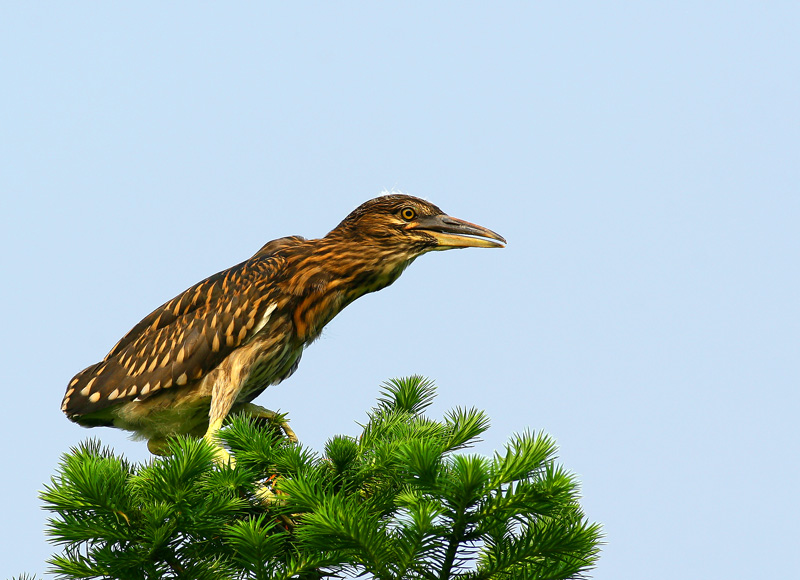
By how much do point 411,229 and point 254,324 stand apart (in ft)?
5.02

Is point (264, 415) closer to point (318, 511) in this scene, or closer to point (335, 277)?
point (335, 277)

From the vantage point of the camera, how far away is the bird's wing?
24.0ft

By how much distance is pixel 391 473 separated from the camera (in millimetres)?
4758

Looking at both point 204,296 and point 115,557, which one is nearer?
point 115,557

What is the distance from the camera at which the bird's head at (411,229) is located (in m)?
7.23

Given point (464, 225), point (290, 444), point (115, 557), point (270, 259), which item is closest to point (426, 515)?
point (290, 444)

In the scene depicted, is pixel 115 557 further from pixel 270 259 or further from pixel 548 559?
pixel 270 259

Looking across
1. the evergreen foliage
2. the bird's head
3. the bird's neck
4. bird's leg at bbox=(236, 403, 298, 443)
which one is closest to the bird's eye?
the bird's head

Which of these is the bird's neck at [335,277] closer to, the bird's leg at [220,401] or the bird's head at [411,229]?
the bird's head at [411,229]

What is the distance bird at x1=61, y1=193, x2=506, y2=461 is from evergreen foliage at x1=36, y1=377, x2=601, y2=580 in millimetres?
2344

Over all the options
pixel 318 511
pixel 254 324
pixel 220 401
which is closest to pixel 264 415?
pixel 220 401

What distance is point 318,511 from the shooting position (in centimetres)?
418

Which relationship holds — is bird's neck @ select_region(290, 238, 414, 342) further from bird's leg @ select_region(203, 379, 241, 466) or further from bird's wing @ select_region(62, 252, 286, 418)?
bird's leg @ select_region(203, 379, 241, 466)

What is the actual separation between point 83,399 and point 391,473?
3899mm
